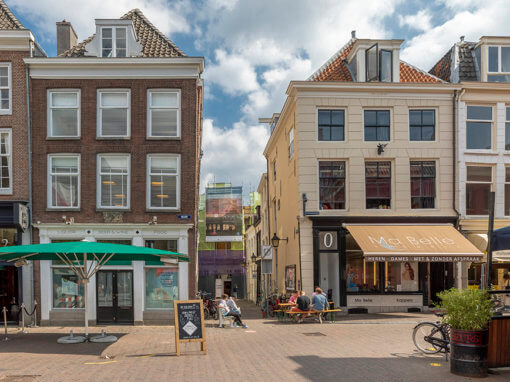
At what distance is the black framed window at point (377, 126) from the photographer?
2278 cm

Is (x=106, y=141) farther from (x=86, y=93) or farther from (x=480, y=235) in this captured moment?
(x=480, y=235)

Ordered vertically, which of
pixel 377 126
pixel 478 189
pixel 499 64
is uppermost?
pixel 499 64

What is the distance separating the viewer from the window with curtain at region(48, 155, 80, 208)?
65.9ft

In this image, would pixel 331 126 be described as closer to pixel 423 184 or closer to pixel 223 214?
pixel 423 184

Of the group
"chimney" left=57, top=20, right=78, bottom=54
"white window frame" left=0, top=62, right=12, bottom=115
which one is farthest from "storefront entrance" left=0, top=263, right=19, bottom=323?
"chimney" left=57, top=20, right=78, bottom=54

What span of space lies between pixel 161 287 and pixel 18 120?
8568 mm

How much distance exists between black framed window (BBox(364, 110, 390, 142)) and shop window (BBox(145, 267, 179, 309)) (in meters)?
10.4

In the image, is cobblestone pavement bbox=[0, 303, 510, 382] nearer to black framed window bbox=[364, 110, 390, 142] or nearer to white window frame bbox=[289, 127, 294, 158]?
black framed window bbox=[364, 110, 390, 142]

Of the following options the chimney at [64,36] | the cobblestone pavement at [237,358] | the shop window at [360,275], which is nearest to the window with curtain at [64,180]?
the cobblestone pavement at [237,358]

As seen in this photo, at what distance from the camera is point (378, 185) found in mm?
22750

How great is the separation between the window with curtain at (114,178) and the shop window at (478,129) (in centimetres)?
1510

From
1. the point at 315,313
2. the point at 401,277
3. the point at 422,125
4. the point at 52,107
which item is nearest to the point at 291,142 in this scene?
the point at 422,125

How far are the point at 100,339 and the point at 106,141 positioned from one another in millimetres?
8302

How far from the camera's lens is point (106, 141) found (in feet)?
65.9
